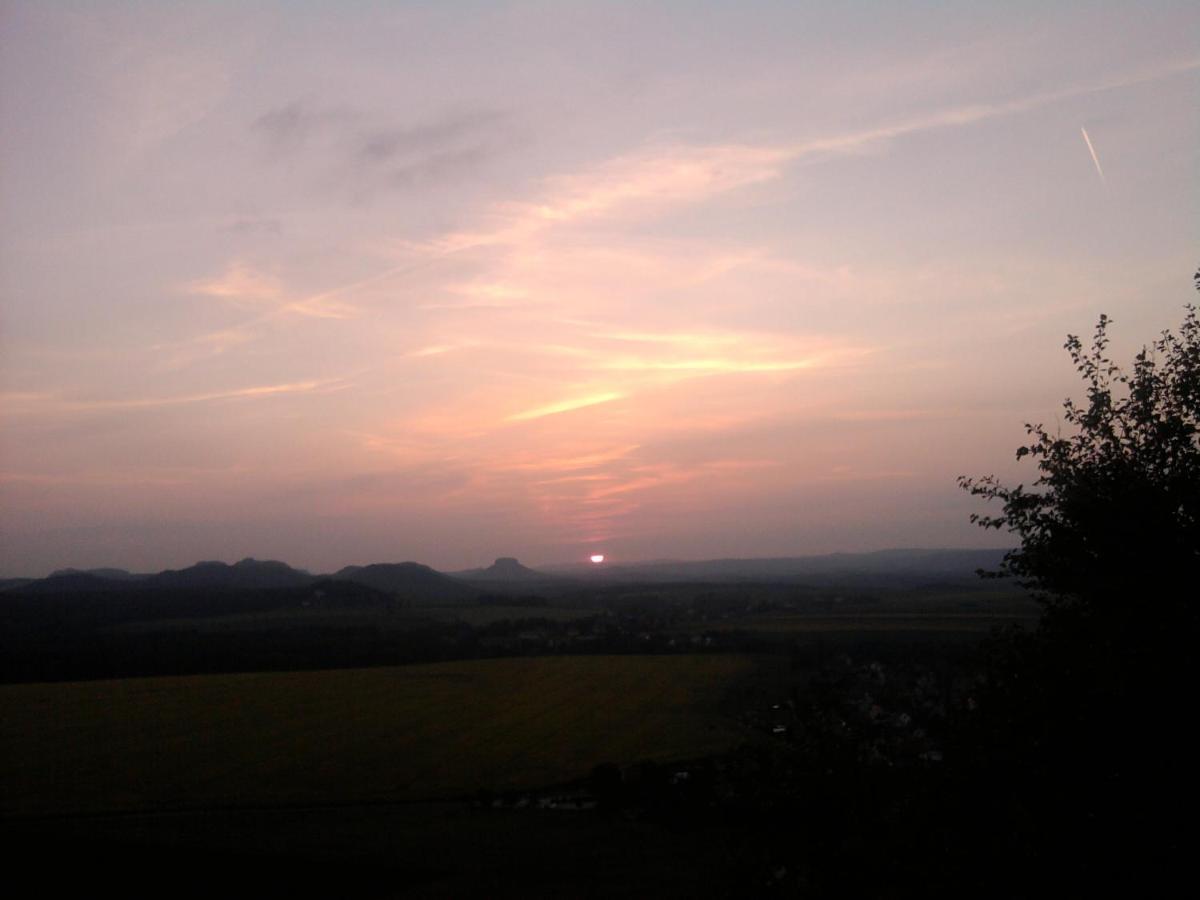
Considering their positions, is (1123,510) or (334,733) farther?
(334,733)

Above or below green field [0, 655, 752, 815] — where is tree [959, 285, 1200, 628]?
above

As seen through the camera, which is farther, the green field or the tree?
the green field

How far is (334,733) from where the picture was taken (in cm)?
5506

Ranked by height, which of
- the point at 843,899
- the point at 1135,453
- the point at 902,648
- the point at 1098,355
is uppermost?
the point at 1098,355

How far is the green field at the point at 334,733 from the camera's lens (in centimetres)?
4206

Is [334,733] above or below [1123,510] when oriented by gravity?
below

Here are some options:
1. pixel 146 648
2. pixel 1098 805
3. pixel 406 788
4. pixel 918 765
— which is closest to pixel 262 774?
pixel 406 788

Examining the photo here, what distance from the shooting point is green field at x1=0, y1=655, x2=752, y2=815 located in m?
42.1

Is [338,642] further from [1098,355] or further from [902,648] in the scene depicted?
[1098,355]

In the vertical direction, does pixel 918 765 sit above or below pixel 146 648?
above

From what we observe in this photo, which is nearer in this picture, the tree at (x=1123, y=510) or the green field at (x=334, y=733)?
the tree at (x=1123, y=510)

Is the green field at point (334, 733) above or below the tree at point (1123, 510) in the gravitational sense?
below

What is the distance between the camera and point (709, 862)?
29.7 metres

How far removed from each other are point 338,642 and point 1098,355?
102 meters
